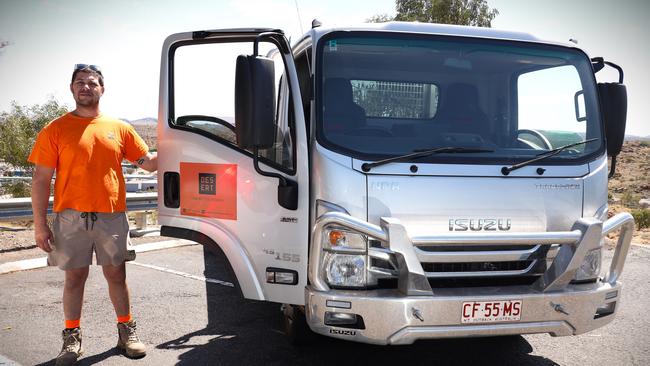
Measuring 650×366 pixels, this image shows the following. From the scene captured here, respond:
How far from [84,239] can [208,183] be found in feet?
3.10

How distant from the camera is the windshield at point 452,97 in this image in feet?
11.5

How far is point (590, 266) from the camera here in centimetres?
356

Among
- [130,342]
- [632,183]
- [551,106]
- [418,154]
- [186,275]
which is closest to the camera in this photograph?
[418,154]

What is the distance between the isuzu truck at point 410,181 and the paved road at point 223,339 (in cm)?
52

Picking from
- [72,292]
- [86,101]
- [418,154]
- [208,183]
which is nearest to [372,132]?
[418,154]

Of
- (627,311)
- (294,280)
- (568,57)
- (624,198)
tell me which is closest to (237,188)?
(294,280)

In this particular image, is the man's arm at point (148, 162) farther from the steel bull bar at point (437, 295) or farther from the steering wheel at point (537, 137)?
the steering wheel at point (537, 137)

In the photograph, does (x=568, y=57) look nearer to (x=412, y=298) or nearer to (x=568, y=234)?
(x=568, y=234)

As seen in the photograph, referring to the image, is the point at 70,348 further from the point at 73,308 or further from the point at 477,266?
the point at 477,266

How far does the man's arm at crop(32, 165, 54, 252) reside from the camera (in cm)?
372

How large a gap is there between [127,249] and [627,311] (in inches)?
192

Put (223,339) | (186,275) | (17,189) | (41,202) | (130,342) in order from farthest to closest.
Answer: (17,189), (186,275), (223,339), (130,342), (41,202)

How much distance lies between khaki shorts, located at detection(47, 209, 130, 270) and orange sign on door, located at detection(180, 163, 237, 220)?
514mm

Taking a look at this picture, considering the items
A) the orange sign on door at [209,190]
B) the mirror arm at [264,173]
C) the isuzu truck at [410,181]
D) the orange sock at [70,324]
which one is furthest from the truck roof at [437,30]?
the orange sock at [70,324]
